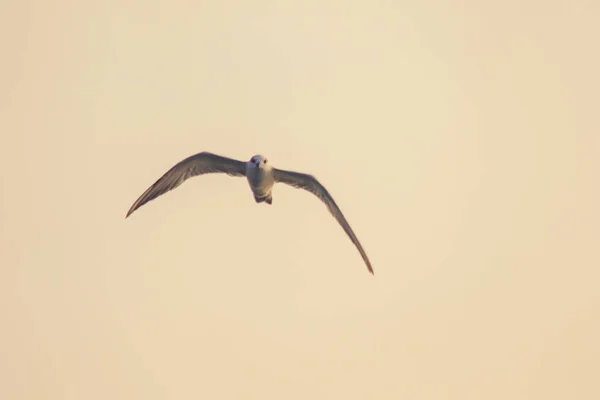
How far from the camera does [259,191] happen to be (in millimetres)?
8727

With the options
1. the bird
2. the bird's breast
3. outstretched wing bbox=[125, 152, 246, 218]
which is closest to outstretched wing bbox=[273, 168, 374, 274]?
the bird

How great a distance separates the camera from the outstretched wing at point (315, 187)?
9.08m

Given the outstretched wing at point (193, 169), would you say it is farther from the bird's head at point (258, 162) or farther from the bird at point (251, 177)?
the bird's head at point (258, 162)

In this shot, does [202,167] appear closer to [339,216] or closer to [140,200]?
[140,200]

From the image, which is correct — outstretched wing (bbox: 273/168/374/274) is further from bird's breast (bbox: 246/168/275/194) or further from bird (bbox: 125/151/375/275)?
bird's breast (bbox: 246/168/275/194)

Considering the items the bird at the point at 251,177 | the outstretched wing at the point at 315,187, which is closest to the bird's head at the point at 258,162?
the bird at the point at 251,177

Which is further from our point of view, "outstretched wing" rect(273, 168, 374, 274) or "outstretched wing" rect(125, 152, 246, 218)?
"outstretched wing" rect(273, 168, 374, 274)

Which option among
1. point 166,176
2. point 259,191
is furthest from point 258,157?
point 166,176

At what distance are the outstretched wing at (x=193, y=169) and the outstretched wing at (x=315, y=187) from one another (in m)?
0.50

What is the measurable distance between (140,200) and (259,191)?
1.42 metres

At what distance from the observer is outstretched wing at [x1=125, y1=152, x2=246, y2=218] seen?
28.7 ft

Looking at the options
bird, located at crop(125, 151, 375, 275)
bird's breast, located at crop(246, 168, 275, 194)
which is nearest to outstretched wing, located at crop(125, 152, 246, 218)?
bird, located at crop(125, 151, 375, 275)

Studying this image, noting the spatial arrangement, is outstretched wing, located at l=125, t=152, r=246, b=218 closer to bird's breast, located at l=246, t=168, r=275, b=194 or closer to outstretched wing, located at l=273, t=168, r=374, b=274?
bird's breast, located at l=246, t=168, r=275, b=194

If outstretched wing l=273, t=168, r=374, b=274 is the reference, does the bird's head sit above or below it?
above
